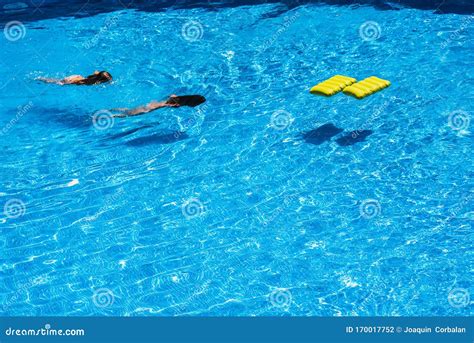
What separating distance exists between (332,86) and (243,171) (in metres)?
1.99

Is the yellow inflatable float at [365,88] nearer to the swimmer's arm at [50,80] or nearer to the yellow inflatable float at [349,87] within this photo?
the yellow inflatable float at [349,87]

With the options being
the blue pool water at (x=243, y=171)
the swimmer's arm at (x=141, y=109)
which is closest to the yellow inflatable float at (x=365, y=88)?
the blue pool water at (x=243, y=171)

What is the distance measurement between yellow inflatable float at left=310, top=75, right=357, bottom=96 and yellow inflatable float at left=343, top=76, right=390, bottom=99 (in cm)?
16

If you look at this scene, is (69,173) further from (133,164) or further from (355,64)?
(355,64)

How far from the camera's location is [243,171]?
11.1 metres

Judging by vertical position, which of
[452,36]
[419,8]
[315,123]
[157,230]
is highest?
[419,8]

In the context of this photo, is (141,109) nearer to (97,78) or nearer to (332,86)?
(97,78)

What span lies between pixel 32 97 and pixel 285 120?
180 inches

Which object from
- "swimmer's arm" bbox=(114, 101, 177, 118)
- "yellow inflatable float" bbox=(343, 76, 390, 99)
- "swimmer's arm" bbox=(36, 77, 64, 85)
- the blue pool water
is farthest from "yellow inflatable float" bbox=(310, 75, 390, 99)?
"swimmer's arm" bbox=(36, 77, 64, 85)

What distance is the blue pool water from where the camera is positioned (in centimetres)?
909

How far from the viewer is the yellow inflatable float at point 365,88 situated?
11453 mm

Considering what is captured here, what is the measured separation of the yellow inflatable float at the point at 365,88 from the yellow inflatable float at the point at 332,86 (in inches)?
6.4

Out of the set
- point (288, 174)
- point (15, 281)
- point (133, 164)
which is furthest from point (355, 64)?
point (15, 281)

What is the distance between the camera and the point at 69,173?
11250 mm
